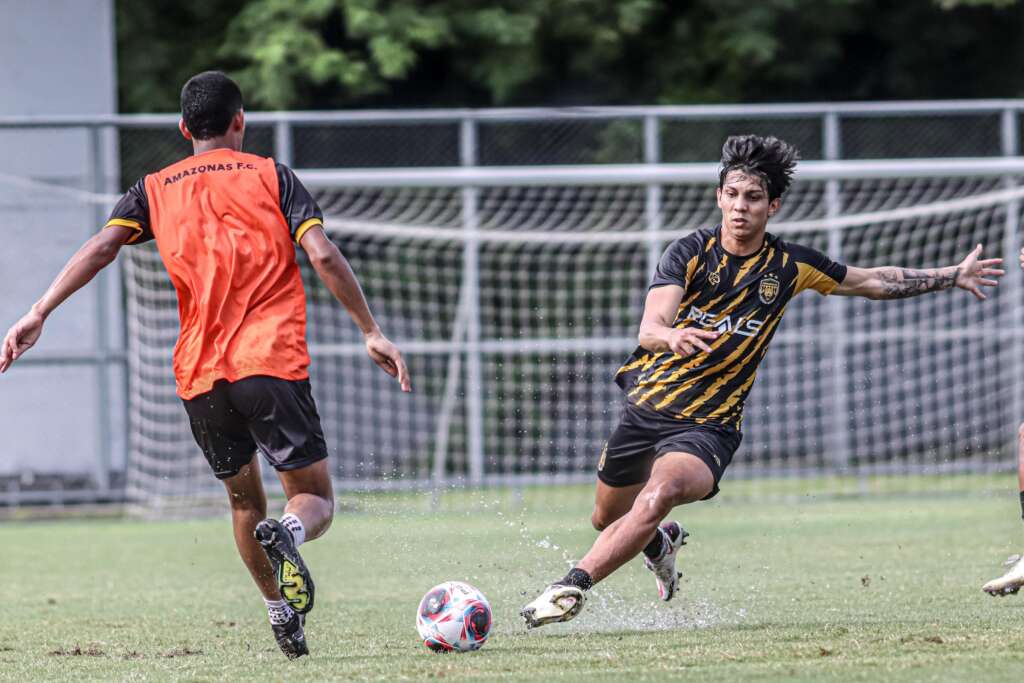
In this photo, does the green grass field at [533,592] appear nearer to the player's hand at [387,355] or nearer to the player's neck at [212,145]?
A: the player's hand at [387,355]

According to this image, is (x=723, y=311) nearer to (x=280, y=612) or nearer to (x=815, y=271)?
(x=815, y=271)

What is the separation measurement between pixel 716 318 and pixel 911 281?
93cm

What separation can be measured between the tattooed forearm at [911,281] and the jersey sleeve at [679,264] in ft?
2.88

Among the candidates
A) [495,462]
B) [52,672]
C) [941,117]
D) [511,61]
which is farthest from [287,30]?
[52,672]

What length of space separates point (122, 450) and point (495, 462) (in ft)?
11.7

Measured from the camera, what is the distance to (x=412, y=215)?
53.7 ft

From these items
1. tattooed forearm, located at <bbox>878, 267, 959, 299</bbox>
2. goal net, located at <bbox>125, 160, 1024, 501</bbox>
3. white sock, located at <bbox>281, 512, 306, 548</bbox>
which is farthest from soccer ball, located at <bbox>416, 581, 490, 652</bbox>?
goal net, located at <bbox>125, 160, 1024, 501</bbox>

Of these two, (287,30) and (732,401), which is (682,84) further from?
(732,401)

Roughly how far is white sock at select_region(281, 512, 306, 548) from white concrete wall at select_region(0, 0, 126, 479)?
9445 millimetres

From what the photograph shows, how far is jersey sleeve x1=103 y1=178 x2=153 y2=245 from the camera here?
5906mm

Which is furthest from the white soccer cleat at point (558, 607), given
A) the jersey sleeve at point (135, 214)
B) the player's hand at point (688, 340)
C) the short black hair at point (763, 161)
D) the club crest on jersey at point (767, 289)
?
the jersey sleeve at point (135, 214)

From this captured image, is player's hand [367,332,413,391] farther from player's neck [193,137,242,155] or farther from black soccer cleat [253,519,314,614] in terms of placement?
player's neck [193,137,242,155]

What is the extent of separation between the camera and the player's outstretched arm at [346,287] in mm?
5633

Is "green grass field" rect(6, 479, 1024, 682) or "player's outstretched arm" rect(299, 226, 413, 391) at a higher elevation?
"player's outstretched arm" rect(299, 226, 413, 391)
